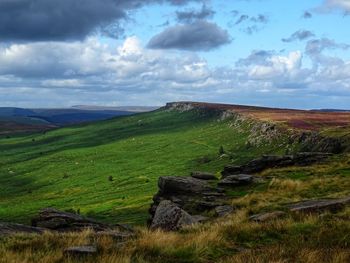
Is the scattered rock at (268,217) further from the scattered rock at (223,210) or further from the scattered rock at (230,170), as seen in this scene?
the scattered rock at (230,170)

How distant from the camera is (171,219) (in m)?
27.5

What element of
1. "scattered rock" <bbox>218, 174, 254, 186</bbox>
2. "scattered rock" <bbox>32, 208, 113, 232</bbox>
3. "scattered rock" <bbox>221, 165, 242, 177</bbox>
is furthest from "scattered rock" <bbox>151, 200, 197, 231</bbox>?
"scattered rock" <bbox>221, 165, 242, 177</bbox>

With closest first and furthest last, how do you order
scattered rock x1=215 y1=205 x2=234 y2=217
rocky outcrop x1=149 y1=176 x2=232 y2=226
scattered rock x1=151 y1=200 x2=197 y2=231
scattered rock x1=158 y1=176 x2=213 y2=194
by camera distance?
1. scattered rock x1=151 y1=200 x2=197 y2=231
2. scattered rock x1=215 y1=205 x2=234 y2=217
3. rocky outcrop x1=149 y1=176 x2=232 y2=226
4. scattered rock x1=158 y1=176 x2=213 y2=194

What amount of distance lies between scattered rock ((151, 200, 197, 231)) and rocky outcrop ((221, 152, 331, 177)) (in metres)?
27.8

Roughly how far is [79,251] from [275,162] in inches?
1782

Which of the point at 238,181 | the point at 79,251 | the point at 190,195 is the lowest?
the point at 190,195

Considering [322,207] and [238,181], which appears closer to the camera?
[322,207]

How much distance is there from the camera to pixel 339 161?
5181cm

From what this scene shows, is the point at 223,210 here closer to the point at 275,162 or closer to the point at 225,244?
the point at 225,244

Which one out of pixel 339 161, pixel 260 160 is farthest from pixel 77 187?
pixel 339 161

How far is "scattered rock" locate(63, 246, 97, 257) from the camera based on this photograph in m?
14.3

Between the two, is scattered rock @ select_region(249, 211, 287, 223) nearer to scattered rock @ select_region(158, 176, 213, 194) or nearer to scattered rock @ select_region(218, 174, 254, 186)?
scattered rock @ select_region(158, 176, 213, 194)

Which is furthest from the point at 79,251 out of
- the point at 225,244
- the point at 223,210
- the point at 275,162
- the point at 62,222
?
the point at 275,162

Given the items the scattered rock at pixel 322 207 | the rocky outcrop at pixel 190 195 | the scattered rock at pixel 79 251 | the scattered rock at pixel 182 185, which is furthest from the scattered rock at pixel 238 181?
the scattered rock at pixel 79 251
